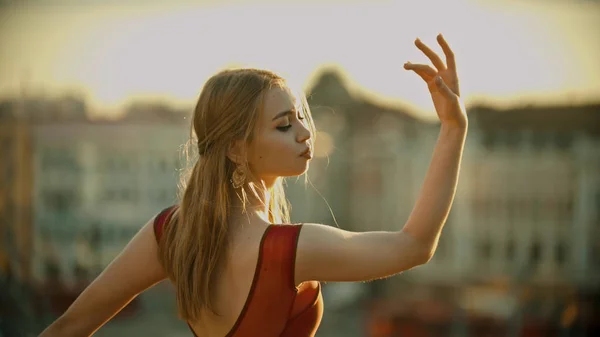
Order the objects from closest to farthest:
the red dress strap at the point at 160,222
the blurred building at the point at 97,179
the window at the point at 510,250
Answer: the red dress strap at the point at 160,222 < the window at the point at 510,250 < the blurred building at the point at 97,179

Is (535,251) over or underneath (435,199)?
underneath

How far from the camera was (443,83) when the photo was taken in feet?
6.81

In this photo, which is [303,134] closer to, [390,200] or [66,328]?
[66,328]

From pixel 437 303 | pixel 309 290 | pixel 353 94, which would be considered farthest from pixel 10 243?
pixel 353 94

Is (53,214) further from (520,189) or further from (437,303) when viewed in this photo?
(520,189)

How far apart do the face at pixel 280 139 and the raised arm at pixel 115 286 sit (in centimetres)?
29

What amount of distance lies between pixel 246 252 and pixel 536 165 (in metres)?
70.1

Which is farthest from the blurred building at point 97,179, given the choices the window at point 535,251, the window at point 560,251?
the window at point 560,251

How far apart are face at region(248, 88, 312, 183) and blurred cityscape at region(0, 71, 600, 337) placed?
6269 centimetres

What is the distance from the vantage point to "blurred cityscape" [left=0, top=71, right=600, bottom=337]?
68.6 meters

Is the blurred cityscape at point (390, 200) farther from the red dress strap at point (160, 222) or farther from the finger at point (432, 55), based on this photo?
the finger at point (432, 55)

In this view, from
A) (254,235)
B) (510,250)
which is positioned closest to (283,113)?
(254,235)

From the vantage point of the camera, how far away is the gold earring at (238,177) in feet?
7.46

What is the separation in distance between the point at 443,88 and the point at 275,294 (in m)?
0.48
